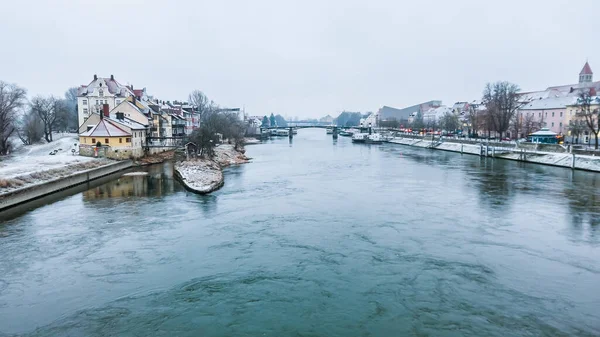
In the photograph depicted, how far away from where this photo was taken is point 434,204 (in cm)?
2109

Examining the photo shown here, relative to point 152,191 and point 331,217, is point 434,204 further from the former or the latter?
A: point 152,191

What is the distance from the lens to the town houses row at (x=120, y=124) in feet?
122

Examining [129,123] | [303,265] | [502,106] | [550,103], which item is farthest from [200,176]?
[550,103]

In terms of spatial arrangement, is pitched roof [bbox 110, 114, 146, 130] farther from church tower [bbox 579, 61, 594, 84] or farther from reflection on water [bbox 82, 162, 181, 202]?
church tower [bbox 579, 61, 594, 84]

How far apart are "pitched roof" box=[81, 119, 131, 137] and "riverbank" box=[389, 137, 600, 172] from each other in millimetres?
39949

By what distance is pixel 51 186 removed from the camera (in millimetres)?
24547

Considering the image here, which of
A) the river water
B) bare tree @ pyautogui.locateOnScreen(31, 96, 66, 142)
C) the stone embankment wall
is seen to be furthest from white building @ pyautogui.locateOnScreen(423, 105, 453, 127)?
the stone embankment wall

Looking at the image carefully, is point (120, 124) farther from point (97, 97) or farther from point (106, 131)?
point (97, 97)

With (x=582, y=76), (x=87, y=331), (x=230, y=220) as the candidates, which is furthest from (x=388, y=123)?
(x=87, y=331)

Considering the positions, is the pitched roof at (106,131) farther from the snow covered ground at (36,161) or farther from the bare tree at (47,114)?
the bare tree at (47,114)

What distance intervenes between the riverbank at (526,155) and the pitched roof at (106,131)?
131 feet

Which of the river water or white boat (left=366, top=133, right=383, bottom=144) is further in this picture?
white boat (left=366, top=133, right=383, bottom=144)

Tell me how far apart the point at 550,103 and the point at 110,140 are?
64.5 metres

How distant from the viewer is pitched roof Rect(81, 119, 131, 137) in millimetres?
37141
